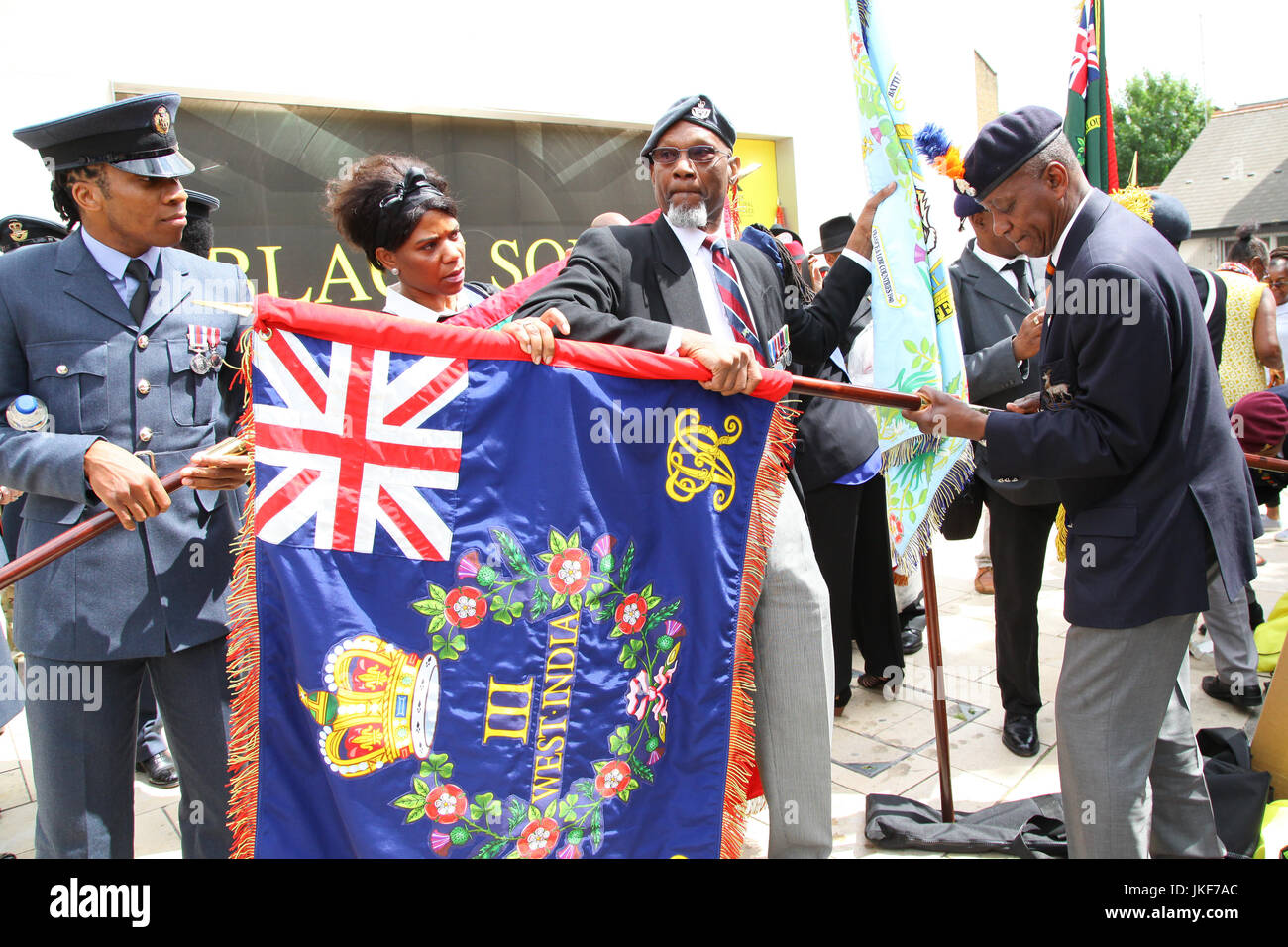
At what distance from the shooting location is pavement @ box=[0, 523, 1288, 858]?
10.8ft

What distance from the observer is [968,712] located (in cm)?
406

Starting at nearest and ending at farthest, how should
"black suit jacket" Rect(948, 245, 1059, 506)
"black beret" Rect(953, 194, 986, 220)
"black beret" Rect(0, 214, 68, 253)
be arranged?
"black beret" Rect(953, 194, 986, 220), "black suit jacket" Rect(948, 245, 1059, 506), "black beret" Rect(0, 214, 68, 253)

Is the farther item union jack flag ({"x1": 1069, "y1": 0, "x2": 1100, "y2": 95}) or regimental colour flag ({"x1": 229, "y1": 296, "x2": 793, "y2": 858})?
union jack flag ({"x1": 1069, "y1": 0, "x2": 1100, "y2": 95})

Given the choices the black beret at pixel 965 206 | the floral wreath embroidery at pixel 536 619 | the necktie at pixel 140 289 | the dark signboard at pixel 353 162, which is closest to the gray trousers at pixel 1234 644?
the black beret at pixel 965 206

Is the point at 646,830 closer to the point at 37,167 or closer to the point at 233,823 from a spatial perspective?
the point at 233,823

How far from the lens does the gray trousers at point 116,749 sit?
2.26m

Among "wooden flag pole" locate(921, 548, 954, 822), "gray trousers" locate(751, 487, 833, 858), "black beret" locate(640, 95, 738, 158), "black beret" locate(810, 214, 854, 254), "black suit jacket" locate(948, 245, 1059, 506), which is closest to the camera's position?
"gray trousers" locate(751, 487, 833, 858)

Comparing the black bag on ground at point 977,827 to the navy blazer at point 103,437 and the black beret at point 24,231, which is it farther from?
the black beret at point 24,231

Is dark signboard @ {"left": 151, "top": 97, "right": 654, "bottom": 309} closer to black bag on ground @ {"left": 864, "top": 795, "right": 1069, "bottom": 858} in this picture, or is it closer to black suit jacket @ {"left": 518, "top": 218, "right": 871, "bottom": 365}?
black suit jacket @ {"left": 518, "top": 218, "right": 871, "bottom": 365}

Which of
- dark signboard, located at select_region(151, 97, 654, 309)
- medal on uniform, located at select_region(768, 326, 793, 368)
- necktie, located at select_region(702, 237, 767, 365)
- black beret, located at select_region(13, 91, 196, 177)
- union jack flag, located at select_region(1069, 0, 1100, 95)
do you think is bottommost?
medal on uniform, located at select_region(768, 326, 793, 368)

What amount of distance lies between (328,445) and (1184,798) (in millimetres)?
2480

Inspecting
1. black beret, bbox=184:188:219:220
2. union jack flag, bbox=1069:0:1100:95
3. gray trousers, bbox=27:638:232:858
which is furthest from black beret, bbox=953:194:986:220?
black beret, bbox=184:188:219:220

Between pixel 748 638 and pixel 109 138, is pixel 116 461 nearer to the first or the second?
pixel 109 138

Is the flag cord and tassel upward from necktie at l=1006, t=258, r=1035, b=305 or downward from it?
downward
